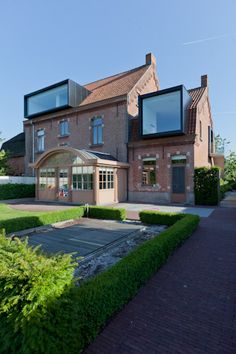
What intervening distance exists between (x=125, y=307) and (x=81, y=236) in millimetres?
4435

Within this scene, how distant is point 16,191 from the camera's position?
19.5m

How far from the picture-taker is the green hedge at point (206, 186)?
1437cm

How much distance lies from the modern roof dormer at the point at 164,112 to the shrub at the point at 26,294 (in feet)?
46.8

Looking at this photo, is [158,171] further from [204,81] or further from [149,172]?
[204,81]

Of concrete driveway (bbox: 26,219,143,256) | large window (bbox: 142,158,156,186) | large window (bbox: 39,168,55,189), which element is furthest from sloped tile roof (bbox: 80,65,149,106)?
concrete driveway (bbox: 26,219,143,256)

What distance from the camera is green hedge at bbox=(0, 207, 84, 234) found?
309 inches

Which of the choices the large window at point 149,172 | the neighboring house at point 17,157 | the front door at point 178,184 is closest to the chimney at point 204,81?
the large window at point 149,172

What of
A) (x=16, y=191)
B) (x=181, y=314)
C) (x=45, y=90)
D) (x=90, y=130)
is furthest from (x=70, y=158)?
(x=181, y=314)

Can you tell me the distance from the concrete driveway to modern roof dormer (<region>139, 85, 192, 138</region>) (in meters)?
8.91

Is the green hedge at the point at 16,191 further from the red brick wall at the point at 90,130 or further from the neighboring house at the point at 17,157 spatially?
the neighboring house at the point at 17,157

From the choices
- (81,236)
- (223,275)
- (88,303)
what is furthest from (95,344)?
(81,236)

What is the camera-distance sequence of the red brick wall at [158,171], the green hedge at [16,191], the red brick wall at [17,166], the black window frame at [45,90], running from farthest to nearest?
the red brick wall at [17,166] → the black window frame at [45,90] → the green hedge at [16,191] → the red brick wall at [158,171]

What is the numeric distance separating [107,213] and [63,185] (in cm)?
749

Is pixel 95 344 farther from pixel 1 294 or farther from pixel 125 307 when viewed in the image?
pixel 1 294
